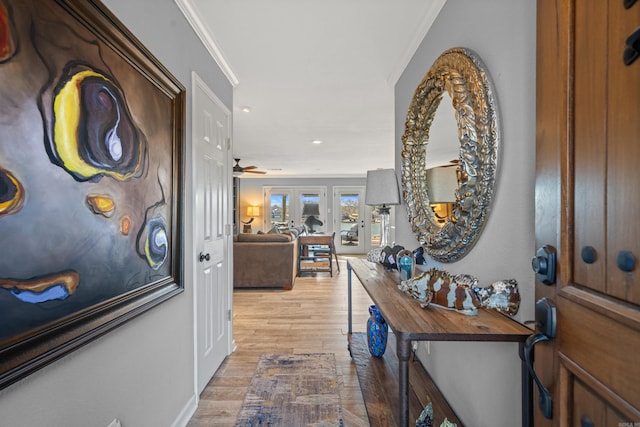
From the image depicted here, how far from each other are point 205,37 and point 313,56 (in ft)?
2.45

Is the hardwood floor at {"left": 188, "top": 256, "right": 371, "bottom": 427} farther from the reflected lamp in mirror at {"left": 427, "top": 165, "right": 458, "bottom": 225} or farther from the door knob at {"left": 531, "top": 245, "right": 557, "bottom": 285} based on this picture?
the door knob at {"left": 531, "top": 245, "right": 557, "bottom": 285}

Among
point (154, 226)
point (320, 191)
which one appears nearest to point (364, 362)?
point (154, 226)

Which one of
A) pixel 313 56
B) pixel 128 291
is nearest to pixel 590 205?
pixel 128 291

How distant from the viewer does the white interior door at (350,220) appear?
31.3ft

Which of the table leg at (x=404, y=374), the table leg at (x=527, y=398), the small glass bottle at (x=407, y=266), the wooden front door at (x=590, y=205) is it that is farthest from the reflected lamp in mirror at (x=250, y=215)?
the wooden front door at (x=590, y=205)

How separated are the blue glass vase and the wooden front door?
156 cm

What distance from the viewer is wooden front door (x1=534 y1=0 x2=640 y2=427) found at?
552 millimetres

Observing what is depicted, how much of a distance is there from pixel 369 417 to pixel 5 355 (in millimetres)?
1675

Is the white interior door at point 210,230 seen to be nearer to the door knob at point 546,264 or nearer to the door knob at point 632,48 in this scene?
the door knob at point 546,264

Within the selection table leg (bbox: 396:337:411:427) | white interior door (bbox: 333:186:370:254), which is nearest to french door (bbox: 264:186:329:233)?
white interior door (bbox: 333:186:370:254)

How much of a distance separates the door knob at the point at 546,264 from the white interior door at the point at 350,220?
8.74 meters

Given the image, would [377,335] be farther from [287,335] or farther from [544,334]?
[544,334]

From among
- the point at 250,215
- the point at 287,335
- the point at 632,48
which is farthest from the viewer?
the point at 250,215

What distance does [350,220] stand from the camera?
31.4 ft
